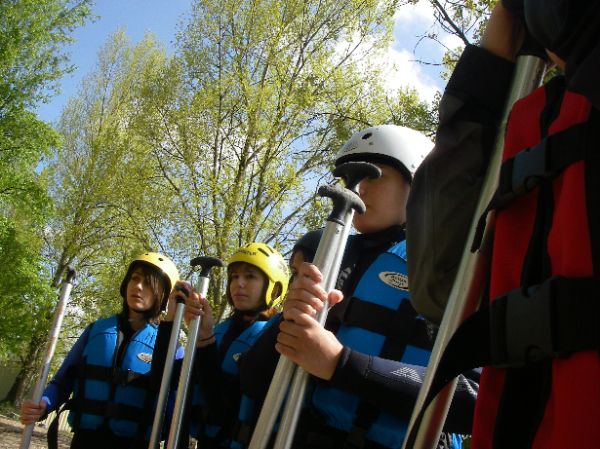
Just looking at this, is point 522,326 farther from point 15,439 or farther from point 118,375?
point 15,439

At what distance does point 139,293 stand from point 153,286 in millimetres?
134

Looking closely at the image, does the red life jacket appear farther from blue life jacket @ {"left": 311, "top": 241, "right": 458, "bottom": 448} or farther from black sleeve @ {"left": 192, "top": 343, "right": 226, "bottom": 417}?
black sleeve @ {"left": 192, "top": 343, "right": 226, "bottom": 417}

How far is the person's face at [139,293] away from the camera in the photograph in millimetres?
5367

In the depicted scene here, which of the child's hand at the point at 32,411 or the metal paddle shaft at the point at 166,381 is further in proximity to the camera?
the child's hand at the point at 32,411

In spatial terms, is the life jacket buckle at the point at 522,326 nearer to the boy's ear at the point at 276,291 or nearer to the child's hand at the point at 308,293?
the child's hand at the point at 308,293

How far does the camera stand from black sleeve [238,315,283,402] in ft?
8.53

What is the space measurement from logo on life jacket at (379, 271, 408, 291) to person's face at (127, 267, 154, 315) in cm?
343

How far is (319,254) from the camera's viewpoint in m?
1.83

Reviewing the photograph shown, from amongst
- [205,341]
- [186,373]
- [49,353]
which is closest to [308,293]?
[186,373]

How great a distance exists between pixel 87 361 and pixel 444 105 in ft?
14.2

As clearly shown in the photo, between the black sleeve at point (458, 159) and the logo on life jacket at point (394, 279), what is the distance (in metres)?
0.91

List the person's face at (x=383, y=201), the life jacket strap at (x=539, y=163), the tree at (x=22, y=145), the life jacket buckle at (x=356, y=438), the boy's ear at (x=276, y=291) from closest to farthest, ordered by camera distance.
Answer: the life jacket strap at (x=539, y=163) < the life jacket buckle at (x=356, y=438) < the person's face at (x=383, y=201) < the boy's ear at (x=276, y=291) < the tree at (x=22, y=145)

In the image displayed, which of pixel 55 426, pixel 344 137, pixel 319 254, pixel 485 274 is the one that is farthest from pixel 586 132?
pixel 344 137

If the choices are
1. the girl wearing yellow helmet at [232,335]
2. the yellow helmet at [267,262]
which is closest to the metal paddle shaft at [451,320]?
the girl wearing yellow helmet at [232,335]
